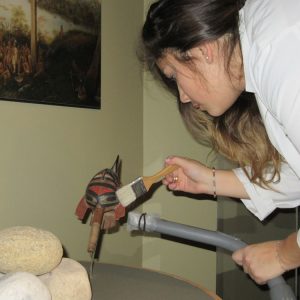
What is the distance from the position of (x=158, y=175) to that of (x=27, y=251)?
0.44 m

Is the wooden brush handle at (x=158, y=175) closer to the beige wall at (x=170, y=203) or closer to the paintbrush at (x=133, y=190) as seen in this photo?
the paintbrush at (x=133, y=190)

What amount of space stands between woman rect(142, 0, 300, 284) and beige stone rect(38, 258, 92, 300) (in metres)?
0.35

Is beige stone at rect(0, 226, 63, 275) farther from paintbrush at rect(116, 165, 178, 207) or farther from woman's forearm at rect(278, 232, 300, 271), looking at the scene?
woman's forearm at rect(278, 232, 300, 271)

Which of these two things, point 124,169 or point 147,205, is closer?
point 124,169

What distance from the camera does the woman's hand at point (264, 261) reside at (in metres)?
0.87

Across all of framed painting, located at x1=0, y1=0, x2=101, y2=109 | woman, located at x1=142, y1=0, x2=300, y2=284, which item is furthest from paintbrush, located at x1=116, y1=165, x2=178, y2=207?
framed painting, located at x1=0, y1=0, x2=101, y2=109

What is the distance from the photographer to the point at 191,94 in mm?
951

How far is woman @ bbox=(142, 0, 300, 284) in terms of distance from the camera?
690mm

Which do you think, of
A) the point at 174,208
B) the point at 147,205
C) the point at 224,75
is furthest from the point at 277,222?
the point at 224,75

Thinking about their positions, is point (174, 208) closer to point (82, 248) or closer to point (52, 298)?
point (82, 248)

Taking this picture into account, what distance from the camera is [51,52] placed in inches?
47.8

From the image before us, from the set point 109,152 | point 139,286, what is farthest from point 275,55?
point 109,152

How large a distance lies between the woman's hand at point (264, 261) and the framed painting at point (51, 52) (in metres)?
0.69

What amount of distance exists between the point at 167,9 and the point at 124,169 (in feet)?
3.13
